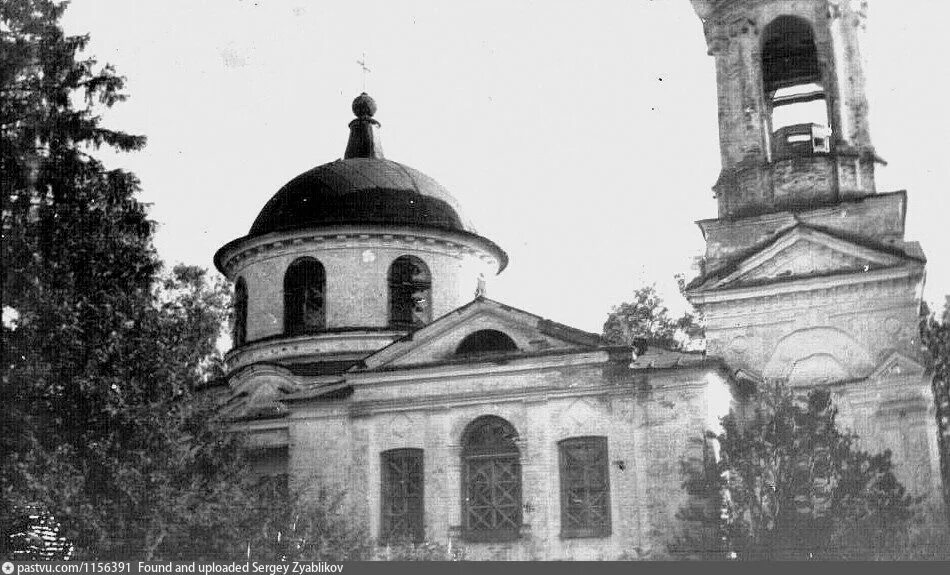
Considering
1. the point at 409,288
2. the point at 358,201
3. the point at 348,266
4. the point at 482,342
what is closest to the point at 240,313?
the point at 348,266

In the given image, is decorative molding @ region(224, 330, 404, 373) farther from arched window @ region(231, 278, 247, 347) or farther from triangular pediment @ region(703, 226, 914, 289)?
triangular pediment @ region(703, 226, 914, 289)

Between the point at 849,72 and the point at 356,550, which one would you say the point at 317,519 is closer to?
the point at 356,550

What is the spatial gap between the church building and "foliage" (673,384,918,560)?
0.97 metres

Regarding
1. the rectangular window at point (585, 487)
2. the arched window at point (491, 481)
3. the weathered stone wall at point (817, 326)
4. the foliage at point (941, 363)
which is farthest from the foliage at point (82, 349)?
the foliage at point (941, 363)

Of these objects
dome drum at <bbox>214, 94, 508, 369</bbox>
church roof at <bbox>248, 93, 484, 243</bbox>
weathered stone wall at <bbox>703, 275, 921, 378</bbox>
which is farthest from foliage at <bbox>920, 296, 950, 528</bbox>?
church roof at <bbox>248, 93, 484, 243</bbox>

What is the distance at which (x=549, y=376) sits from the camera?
2127 centimetres

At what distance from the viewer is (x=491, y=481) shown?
21.3 meters

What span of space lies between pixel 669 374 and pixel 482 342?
11.1 ft

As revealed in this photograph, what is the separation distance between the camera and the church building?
67.8 ft

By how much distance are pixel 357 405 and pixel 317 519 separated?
111 inches

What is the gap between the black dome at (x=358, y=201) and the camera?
2695 cm

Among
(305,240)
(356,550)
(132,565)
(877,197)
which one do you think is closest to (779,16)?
(877,197)

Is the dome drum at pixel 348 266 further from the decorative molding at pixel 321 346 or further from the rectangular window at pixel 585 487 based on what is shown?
the rectangular window at pixel 585 487

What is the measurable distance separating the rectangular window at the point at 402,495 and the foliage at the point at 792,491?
4.65m
